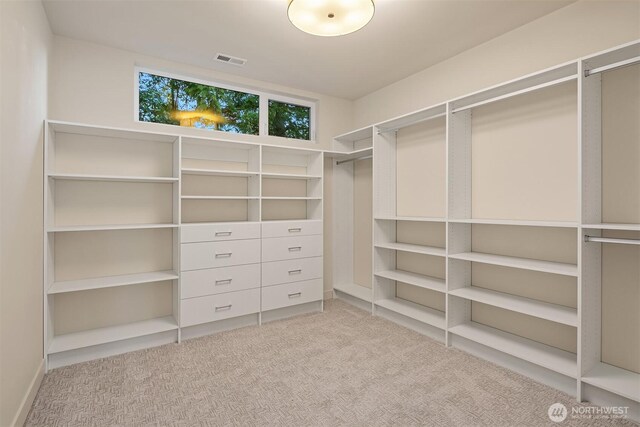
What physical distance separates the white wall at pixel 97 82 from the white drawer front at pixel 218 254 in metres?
1.26

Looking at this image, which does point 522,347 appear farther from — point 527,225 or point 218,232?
point 218,232

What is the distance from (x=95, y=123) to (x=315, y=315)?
9.50 feet

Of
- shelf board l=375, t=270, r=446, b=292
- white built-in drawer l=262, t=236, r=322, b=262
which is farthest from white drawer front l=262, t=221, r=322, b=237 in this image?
shelf board l=375, t=270, r=446, b=292

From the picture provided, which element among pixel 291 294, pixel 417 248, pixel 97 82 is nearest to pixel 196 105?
pixel 97 82

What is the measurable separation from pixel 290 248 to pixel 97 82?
241 cm

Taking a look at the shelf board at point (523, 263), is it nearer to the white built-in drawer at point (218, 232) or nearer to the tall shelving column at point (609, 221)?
the tall shelving column at point (609, 221)

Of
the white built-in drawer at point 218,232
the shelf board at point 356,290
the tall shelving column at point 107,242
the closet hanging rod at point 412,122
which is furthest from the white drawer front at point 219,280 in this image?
A: the closet hanging rod at point 412,122

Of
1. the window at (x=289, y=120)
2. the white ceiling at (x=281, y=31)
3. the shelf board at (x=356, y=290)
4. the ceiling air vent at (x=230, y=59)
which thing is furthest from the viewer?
the window at (x=289, y=120)

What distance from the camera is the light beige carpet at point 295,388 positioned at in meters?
1.96

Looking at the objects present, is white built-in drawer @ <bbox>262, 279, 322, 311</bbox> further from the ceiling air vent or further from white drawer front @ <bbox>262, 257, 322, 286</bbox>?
the ceiling air vent

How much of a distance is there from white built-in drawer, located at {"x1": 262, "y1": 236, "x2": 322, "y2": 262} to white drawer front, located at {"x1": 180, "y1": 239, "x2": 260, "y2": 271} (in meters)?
0.11

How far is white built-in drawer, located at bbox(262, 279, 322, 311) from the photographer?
350 cm

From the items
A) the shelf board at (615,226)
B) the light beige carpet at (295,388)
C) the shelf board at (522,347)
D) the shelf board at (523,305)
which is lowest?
the light beige carpet at (295,388)

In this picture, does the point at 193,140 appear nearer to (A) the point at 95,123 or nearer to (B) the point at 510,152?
(A) the point at 95,123
